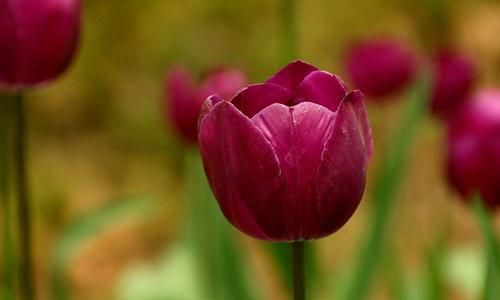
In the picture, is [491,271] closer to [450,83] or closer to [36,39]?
[36,39]

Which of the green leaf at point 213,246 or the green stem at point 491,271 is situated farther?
the green leaf at point 213,246

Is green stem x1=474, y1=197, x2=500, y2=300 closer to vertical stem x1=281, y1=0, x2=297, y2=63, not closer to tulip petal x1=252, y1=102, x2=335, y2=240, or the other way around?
tulip petal x1=252, y1=102, x2=335, y2=240

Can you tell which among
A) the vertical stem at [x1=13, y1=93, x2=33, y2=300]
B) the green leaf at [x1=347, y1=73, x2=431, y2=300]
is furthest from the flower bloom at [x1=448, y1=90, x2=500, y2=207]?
the vertical stem at [x1=13, y1=93, x2=33, y2=300]

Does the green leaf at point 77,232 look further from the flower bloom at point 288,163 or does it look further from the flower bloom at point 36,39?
the flower bloom at point 288,163

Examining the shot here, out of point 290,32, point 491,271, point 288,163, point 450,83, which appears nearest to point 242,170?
point 288,163

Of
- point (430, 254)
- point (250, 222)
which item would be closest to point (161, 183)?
point (430, 254)

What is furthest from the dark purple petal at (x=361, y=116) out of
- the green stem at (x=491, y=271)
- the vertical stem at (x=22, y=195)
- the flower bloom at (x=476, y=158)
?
the flower bloom at (x=476, y=158)
